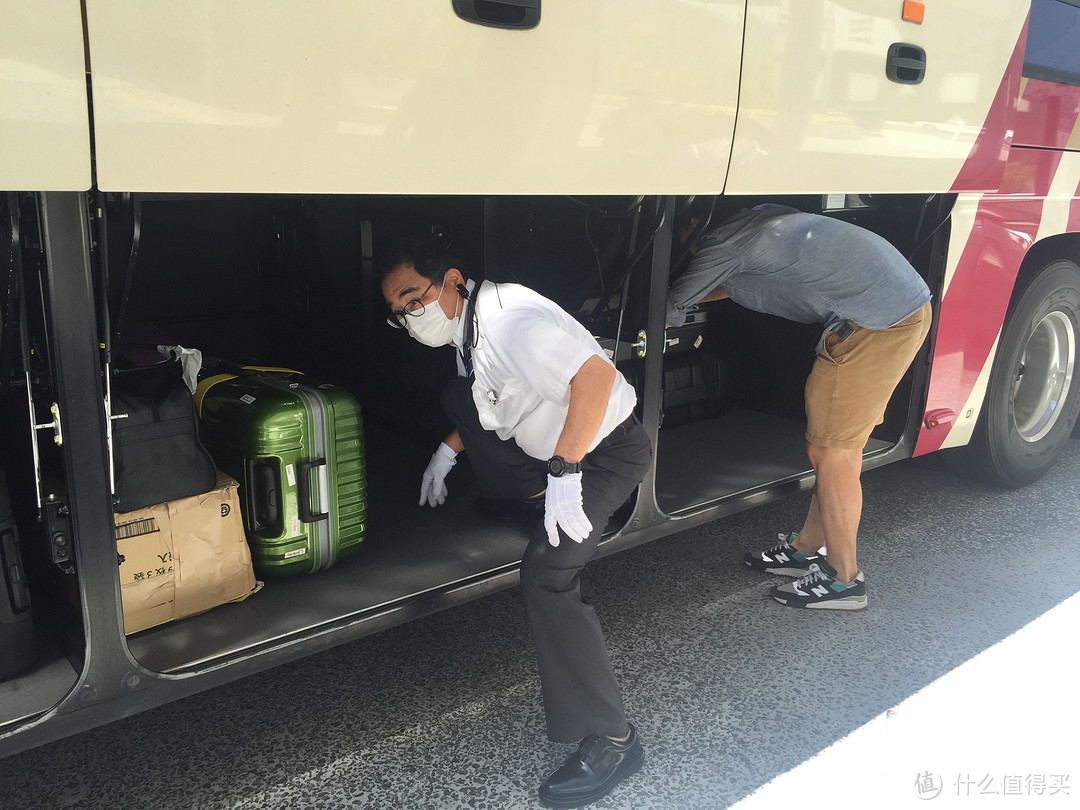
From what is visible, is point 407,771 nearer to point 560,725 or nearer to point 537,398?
point 560,725

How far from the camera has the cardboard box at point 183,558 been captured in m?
1.94

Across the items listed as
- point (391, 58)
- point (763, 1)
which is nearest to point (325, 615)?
Result: point (391, 58)

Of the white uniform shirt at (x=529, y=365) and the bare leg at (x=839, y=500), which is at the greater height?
the white uniform shirt at (x=529, y=365)

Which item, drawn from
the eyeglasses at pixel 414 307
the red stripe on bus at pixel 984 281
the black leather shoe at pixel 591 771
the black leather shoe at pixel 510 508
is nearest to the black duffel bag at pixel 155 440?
the eyeglasses at pixel 414 307

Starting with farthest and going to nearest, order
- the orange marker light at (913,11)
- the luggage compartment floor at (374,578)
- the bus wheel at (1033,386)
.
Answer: the bus wheel at (1033,386)
the orange marker light at (913,11)
the luggage compartment floor at (374,578)

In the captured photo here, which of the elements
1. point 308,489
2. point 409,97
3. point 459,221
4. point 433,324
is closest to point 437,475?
point 308,489

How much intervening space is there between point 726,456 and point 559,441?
55.3 inches

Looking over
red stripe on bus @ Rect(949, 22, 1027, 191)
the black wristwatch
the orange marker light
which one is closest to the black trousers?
the black wristwatch

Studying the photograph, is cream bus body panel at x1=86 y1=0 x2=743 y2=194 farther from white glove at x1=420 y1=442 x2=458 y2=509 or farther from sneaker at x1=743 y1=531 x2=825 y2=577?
sneaker at x1=743 y1=531 x2=825 y2=577

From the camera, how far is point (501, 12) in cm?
168

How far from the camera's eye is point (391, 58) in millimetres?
1559

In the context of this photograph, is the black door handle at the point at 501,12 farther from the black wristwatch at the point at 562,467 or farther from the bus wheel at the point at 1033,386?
the bus wheel at the point at 1033,386

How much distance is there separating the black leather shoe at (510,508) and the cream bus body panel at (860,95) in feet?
3.70

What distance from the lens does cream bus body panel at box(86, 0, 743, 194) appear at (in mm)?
1347
